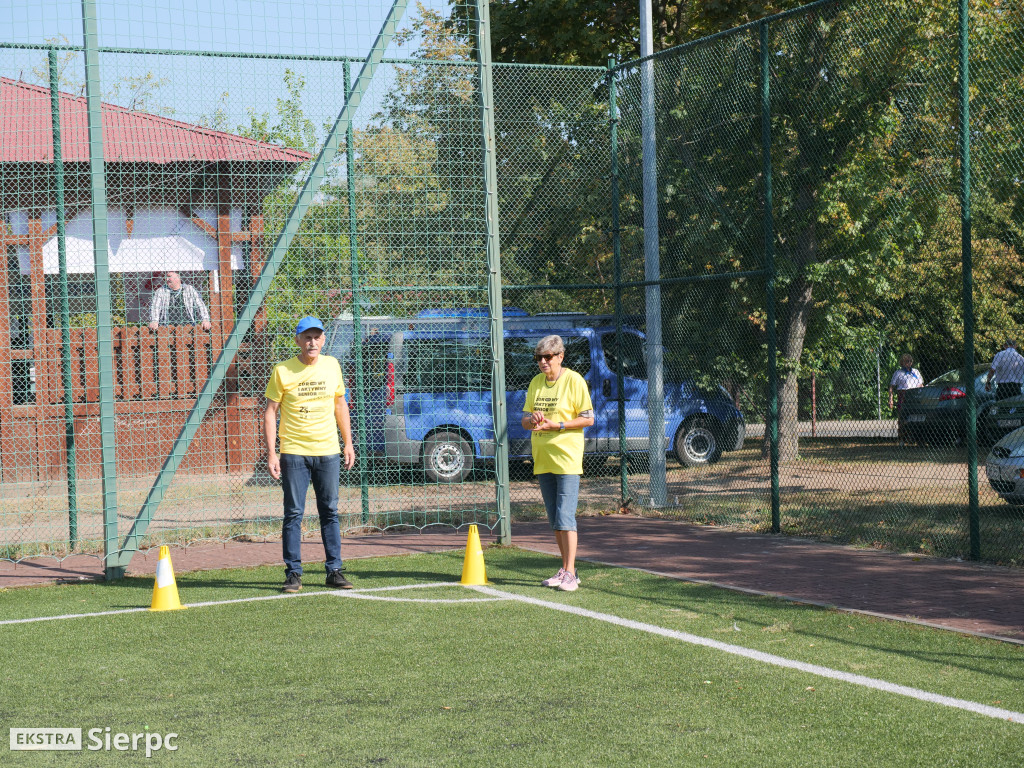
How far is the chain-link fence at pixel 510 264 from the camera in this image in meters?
8.73

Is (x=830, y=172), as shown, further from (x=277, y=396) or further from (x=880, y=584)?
(x=277, y=396)

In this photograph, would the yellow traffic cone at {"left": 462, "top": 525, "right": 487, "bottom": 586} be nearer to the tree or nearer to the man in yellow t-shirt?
the man in yellow t-shirt

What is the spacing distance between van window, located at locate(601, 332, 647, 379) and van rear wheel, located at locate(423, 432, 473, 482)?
6.64ft

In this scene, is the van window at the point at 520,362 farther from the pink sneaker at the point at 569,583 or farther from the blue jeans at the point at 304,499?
the pink sneaker at the point at 569,583

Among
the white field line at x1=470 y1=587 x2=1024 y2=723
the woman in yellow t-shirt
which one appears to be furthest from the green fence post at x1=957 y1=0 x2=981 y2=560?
the white field line at x1=470 y1=587 x2=1024 y2=723

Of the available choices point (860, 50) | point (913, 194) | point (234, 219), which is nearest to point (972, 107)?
point (913, 194)

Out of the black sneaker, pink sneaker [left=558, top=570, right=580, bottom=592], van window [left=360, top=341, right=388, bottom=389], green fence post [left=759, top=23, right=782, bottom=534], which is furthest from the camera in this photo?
van window [left=360, top=341, right=388, bottom=389]

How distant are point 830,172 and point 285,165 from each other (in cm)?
507

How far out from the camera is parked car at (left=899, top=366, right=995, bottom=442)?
27.9 ft

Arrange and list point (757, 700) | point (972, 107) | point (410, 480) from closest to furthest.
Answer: point (757, 700) → point (972, 107) → point (410, 480)

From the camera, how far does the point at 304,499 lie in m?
7.84

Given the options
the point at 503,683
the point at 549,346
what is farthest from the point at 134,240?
the point at 503,683

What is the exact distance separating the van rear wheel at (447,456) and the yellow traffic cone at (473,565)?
155 inches

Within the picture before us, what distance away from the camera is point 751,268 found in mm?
11406
